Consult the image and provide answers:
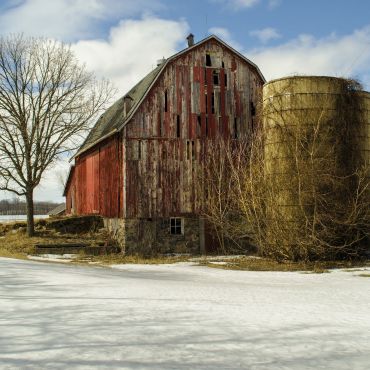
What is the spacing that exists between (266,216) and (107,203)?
27.3ft

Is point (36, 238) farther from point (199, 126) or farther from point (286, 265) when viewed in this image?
point (286, 265)

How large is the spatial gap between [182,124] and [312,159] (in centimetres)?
658

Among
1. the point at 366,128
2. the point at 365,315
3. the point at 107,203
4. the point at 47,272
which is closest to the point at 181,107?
the point at 107,203

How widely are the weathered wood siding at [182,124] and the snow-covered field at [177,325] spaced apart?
910 centimetres

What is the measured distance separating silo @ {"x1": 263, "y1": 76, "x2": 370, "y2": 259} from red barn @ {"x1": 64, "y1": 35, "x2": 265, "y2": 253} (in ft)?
11.7

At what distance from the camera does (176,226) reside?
20125mm

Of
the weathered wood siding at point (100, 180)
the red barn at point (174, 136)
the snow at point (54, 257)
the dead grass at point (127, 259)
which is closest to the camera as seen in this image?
the dead grass at point (127, 259)

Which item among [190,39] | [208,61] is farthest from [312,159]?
[190,39]

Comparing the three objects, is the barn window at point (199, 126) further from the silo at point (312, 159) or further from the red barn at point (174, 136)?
the silo at point (312, 159)

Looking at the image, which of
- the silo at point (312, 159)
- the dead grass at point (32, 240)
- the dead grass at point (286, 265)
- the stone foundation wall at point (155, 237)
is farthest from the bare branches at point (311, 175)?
the dead grass at point (32, 240)

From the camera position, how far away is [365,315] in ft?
24.9

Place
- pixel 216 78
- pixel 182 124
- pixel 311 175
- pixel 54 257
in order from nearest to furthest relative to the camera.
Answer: pixel 311 175 → pixel 54 257 → pixel 182 124 → pixel 216 78

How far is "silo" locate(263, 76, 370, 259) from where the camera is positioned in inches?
605

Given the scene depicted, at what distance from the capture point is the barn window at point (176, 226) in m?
20.0
